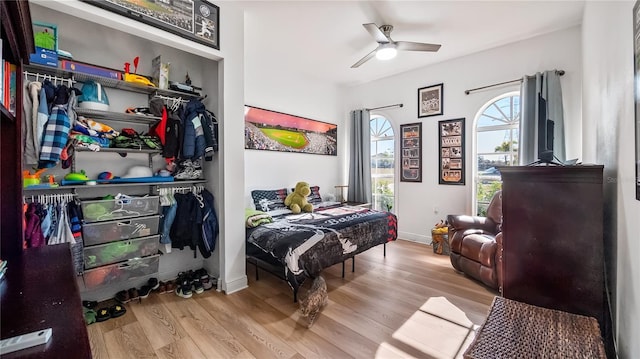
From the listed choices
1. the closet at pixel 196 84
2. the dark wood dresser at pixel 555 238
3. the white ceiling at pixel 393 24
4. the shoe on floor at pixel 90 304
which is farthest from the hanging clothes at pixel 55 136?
the dark wood dresser at pixel 555 238

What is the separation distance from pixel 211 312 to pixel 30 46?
2.05 meters

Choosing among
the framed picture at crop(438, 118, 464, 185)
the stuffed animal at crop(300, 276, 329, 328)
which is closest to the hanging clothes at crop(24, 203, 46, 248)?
the stuffed animal at crop(300, 276, 329, 328)

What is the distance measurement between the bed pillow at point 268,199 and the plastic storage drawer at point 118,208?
1369 millimetres

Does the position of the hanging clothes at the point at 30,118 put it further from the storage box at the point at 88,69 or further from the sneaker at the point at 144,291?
the sneaker at the point at 144,291

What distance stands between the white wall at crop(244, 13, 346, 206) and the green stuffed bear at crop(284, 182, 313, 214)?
51cm

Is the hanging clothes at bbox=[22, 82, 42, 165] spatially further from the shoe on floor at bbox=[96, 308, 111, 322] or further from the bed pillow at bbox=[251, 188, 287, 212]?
the bed pillow at bbox=[251, 188, 287, 212]

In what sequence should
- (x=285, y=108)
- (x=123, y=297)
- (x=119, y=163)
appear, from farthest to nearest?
(x=285, y=108) → (x=119, y=163) → (x=123, y=297)

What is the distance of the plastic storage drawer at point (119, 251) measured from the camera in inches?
82.7

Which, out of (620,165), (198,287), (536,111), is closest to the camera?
(620,165)

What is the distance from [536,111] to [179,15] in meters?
3.92

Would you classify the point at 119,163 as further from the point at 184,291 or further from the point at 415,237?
the point at 415,237

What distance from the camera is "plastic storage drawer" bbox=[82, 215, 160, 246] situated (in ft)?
6.88

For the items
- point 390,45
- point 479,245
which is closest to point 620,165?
point 479,245

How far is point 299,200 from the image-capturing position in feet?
12.2
